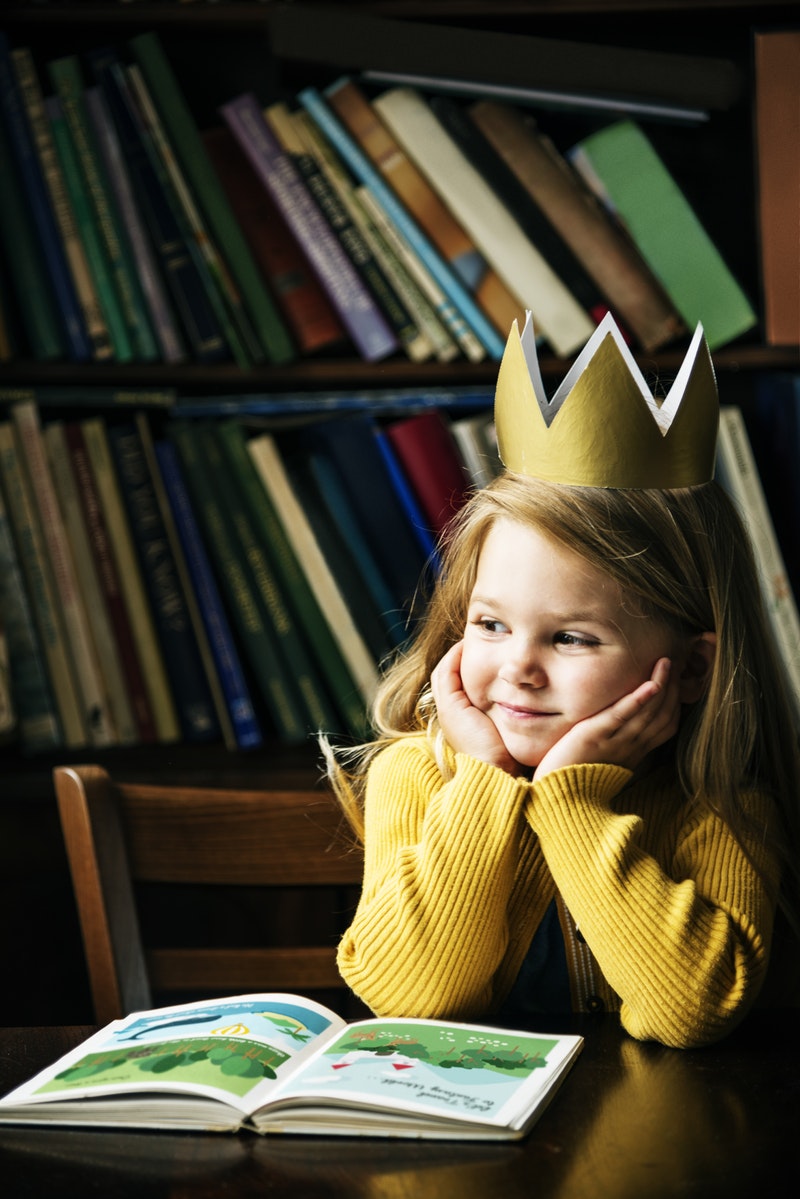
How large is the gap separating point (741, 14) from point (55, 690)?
4.03ft

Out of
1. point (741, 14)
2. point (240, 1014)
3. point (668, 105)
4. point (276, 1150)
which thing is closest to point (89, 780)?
point (240, 1014)

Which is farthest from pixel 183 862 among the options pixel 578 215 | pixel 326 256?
pixel 578 215

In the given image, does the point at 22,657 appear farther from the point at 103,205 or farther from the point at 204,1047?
the point at 204,1047

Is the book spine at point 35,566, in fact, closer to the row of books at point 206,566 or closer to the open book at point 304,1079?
the row of books at point 206,566

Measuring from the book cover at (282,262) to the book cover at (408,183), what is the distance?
0.14 meters

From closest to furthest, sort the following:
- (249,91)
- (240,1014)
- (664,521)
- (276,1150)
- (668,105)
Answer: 1. (276,1150)
2. (240,1014)
3. (664,521)
4. (668,105)
5. (249,91)

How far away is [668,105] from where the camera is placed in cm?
153

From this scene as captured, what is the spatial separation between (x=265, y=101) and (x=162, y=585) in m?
0.70

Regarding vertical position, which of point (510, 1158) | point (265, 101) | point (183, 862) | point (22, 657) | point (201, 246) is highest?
point (265, 101)

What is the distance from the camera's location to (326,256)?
1.55 m

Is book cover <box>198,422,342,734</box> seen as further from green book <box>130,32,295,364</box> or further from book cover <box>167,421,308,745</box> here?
green book <box>130,32,295,364</box>

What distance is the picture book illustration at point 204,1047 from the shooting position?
2.15 feet

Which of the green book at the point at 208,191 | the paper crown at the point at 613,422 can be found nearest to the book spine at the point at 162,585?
the green book at the point at 208,191

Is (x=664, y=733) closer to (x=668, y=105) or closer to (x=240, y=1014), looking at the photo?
(x=240, y=1014)
